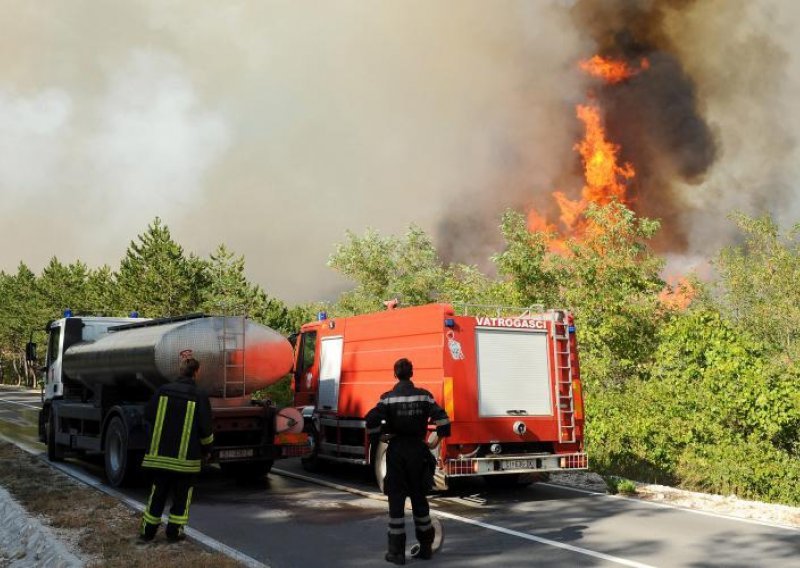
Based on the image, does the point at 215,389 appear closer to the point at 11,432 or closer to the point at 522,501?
the point at 522,501

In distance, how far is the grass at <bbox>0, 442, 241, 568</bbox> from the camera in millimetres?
6375

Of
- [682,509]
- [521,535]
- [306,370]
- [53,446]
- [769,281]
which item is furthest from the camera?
[769,281]

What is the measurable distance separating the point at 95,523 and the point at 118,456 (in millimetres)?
3139

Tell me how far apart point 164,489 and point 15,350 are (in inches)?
3147

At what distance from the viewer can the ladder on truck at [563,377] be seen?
34.0 ft

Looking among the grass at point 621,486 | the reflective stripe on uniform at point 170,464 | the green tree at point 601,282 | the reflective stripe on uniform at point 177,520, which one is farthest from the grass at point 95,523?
the green tree at point 601,282

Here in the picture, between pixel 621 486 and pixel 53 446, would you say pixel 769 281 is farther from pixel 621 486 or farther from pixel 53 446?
pixel 53 446

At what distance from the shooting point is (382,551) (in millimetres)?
7039

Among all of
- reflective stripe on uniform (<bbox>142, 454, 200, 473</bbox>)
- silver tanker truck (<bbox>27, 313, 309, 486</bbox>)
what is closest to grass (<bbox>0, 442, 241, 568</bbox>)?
reflective stripe on uniform (<bbox>142, 454, 200, 473</bbox>)

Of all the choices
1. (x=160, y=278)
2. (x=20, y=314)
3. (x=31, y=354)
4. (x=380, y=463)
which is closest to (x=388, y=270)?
(x=160, y=278)

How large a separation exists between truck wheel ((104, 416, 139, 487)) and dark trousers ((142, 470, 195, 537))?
365cm

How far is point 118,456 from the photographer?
36.1 feet

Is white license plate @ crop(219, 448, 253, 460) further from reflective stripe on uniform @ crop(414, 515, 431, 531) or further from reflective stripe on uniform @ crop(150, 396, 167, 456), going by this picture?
reflective stripe on uniform @ crop(414, 515, 431, 531)

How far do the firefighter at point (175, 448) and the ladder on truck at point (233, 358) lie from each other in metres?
3.40
